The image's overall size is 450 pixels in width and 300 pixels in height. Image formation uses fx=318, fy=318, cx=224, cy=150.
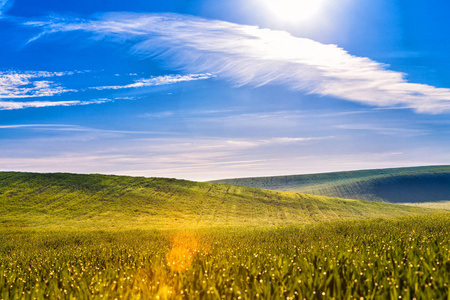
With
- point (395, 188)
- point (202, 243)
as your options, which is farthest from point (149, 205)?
point (395, 188)

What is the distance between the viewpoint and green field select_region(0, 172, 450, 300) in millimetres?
3689

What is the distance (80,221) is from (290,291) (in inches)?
1903

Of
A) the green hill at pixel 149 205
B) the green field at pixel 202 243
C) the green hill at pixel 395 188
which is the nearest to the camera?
the green field at pixel 202 243

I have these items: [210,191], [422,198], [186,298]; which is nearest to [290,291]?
[186,298]

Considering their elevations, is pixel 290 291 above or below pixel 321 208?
above

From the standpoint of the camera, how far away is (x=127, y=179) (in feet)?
266

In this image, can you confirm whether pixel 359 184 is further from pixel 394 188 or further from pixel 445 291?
pixel 445 291

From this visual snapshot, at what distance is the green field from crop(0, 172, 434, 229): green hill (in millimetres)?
211

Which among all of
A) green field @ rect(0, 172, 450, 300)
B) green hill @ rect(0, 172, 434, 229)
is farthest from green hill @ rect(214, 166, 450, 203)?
green field @ rect(0, 172, 450, 300)

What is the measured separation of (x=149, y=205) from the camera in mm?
59750

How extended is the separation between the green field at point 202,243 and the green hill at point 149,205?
21 centimetres

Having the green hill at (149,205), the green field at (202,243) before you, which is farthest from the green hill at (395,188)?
the green field at (202,243)

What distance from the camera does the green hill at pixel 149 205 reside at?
1895 inches

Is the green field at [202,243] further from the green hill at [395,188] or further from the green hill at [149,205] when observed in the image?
the green hill at [395,188]
